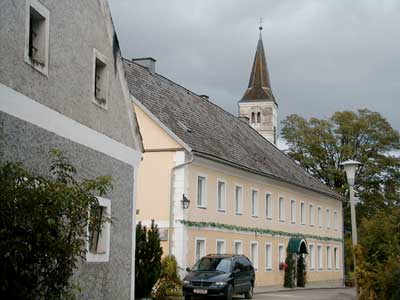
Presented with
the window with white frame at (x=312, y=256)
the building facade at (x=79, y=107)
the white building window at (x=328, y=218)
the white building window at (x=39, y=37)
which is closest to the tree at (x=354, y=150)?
the white building window at (x=328, y=218)

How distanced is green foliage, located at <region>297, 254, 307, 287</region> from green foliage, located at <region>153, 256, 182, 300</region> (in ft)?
48.1

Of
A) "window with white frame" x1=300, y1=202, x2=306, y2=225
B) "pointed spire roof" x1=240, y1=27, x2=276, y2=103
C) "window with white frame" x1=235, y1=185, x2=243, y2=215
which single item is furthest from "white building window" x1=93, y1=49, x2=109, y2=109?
"pointed spire roof" x1=240, y1=27, x2=276, y2=103

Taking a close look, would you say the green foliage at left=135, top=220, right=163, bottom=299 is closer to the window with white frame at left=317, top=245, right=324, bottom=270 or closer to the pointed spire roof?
the window with white frame at left=317, top=245, right=324, bottom=270

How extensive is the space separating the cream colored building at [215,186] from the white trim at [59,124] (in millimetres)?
11172

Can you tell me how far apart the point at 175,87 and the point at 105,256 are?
22.0 metres

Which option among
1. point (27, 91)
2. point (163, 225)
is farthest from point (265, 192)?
point (27, 91)

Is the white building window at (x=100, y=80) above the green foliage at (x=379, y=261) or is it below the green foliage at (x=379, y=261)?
above

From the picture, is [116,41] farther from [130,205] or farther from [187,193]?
[187,193]

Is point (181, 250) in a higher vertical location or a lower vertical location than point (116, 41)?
lower

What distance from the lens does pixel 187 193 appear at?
29.3 meters

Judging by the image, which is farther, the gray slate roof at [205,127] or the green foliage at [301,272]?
the green foliage at [301,272]

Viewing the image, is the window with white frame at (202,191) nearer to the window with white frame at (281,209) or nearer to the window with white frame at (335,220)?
the window with white frame at (281,209)

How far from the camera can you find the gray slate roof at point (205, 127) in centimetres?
3131

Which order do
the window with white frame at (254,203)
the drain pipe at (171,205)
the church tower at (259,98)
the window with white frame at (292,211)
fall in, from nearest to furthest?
the drain pipe at (171,205), the window with white frame at (254,203), the window with white frame at (292,211), the church tower at (259,98)
